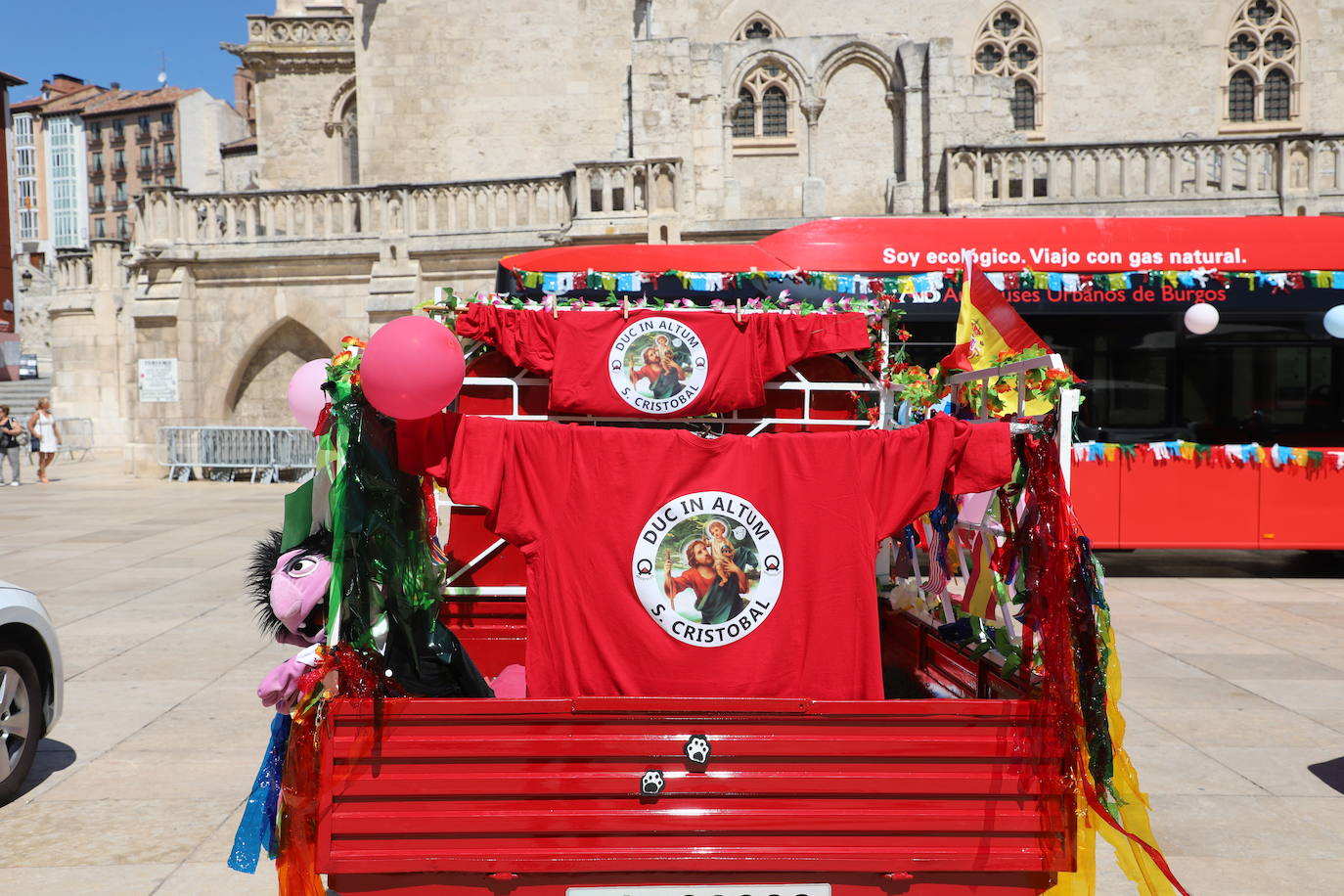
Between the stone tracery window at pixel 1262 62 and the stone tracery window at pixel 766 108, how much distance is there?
9.44 meters

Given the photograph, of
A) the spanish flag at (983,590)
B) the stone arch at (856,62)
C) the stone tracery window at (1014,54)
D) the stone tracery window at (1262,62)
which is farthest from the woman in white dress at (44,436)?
the stone tracery window at (1262,62)

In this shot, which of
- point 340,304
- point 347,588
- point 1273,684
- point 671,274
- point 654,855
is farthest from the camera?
point 340,304

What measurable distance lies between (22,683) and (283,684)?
3.07m

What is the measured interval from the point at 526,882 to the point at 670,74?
19544 millimetres

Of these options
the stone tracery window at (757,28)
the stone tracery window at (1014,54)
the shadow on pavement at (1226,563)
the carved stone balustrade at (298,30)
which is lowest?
the shadow on pavement at (1226,563)

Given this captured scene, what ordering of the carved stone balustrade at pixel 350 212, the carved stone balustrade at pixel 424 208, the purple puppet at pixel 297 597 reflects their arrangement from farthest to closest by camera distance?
the carved stone balustrade at pixel 350 212 → the carved stone balustrade at pixel 424 208 → the purple puppet at pixel 297 597

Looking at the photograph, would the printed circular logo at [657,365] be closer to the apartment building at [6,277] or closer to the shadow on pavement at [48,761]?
the shadow on pavement at [48,761]

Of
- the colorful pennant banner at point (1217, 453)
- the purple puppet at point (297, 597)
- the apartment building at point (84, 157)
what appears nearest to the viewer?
the purple puppet at point (297, 597)

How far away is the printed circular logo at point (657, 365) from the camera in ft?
18.4

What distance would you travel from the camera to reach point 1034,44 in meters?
25.0

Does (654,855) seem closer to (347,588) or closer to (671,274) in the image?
(347,588)

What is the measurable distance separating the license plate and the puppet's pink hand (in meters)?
1.01

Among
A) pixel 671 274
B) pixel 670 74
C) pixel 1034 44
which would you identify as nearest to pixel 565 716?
pixel 671 274

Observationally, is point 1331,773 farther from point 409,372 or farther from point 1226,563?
point 1226,563
